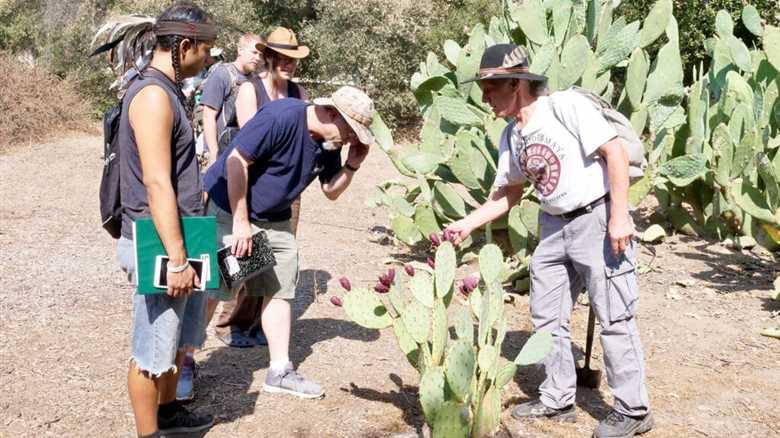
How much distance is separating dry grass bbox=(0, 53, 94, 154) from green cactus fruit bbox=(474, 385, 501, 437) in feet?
30.1

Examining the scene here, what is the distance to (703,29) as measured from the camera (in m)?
12.3

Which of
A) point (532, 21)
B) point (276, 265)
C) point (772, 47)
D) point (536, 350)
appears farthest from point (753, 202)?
point (276, 265)

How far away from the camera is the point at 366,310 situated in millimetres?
3709

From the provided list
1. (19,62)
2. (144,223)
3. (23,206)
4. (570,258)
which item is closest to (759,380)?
(570,258)

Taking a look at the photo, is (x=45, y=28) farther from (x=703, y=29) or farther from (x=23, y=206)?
(x=703, y=29)

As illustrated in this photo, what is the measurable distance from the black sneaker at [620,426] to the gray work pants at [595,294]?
3 centimetres

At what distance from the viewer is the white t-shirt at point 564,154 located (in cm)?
352

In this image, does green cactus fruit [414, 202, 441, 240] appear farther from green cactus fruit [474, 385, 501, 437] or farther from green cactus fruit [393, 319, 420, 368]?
green cactus fruit [474, 385, 501, 437]

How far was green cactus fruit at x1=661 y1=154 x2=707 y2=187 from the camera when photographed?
617cm

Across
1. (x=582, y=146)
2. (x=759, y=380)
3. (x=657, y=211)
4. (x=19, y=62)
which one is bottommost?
(x=759, y=380)

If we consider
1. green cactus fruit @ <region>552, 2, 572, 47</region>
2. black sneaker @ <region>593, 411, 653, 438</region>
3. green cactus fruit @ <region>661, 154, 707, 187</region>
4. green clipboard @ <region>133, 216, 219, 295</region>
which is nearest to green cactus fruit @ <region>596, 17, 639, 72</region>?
green cactus fruit @ <region>552, 2, 572, 47</region>

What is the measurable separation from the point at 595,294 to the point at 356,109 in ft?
3.94

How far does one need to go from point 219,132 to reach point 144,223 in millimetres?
2332

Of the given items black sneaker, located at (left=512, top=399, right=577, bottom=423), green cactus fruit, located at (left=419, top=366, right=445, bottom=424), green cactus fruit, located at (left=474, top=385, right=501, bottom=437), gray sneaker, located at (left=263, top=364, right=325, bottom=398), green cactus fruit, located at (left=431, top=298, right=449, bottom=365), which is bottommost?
black sneaker, located at (left=512, top=399, right=577, bottom=423)
